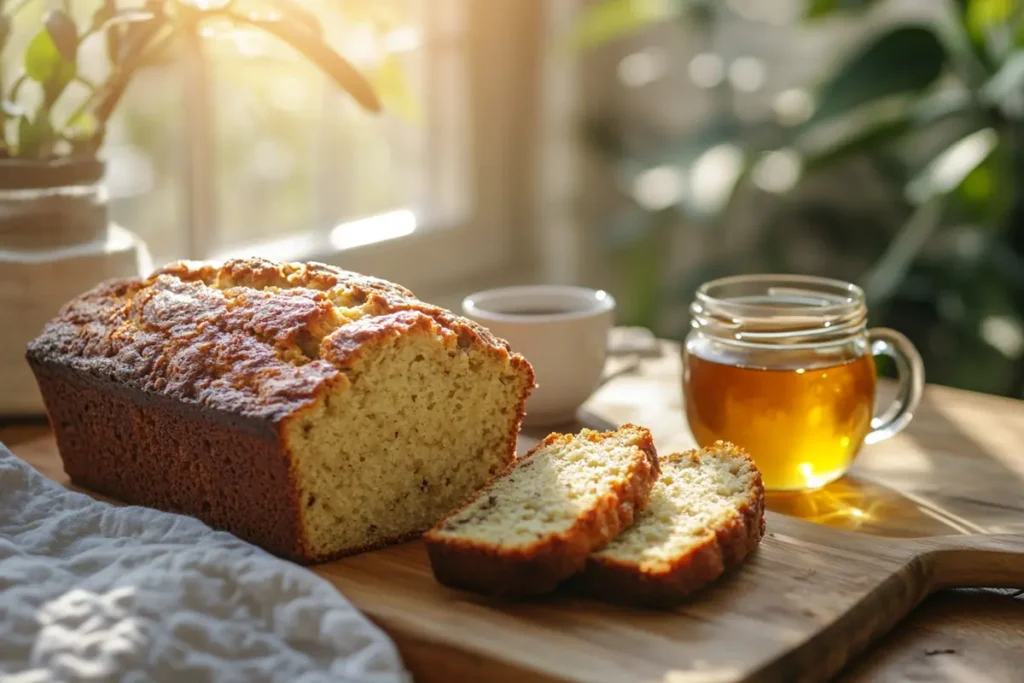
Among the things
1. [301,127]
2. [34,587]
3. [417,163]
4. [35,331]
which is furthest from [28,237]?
[417,163]

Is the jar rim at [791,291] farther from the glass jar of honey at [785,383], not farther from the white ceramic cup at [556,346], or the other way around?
the white ceramic cup at [556,346]

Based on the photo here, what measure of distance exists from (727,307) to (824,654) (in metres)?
0.59

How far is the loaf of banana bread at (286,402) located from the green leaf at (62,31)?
41 centimetres

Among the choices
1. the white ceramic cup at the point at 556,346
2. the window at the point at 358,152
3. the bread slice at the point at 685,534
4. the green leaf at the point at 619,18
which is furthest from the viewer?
the green leaf at the point at 619,18

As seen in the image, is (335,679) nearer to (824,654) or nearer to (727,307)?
(824,654)

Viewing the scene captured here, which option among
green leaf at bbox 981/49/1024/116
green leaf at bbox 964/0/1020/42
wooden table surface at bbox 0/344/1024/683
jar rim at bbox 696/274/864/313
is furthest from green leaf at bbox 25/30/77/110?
green leaf at bbox 964/0/1020/42

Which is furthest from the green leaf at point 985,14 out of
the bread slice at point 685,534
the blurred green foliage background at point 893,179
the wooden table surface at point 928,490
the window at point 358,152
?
the bread slice at point 685,534

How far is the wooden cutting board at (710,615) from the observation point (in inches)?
45.5

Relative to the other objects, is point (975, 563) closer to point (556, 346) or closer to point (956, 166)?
point (556, 346)

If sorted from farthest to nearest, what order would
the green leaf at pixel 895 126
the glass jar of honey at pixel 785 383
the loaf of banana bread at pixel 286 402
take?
the green leaf at pixel 895 126 → the glass jar of honey at pixel 785 383 → the loaf of banana bread at pixel 286 402

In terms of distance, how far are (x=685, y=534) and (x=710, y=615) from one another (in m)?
0.11

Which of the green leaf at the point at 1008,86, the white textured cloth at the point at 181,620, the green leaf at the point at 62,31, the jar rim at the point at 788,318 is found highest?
the green leaf at the point at 62,31

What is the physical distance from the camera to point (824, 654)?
1.21 metres

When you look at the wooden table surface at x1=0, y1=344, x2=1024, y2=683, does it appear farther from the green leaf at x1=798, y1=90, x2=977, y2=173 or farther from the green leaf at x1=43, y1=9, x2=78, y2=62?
the green leaf at x1=798, y1=90, x2=977, y2=173
